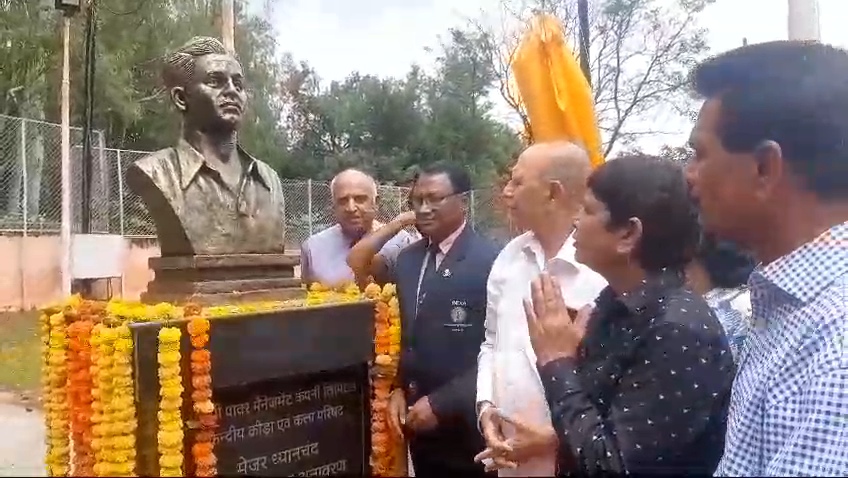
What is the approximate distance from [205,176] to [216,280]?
0.42m

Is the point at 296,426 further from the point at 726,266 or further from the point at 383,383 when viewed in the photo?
the point at 726,266

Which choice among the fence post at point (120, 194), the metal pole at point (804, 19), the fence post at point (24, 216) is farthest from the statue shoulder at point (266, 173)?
the fence post at point (120, 194)

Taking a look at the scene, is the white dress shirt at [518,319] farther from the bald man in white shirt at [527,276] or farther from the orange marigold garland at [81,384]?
the orange marigold garland at [81,384]

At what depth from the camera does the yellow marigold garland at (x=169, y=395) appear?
2.37 m

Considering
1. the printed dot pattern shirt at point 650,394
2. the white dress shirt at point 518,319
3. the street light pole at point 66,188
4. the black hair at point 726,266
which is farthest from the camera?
the street light pole at point 66,188

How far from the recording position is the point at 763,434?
1.16m

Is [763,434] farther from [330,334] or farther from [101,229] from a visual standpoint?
[101,229]

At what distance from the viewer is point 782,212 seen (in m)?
1.24

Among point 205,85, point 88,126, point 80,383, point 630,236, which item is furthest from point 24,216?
point 630,236

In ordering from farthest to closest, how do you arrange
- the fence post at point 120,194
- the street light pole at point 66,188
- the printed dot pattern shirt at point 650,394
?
1. the fence post at point 120,194
2. the street light pole at point 66,188
3. the printed dot pattern shirt at point 650,394

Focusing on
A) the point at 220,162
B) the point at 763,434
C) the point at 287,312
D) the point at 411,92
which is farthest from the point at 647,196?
the point at 411,92

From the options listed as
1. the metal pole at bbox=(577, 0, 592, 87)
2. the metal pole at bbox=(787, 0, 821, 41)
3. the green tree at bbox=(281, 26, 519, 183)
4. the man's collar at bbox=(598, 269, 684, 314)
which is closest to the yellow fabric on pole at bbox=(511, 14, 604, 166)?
the metal pole at bbox=(787, 0, 821, 41)

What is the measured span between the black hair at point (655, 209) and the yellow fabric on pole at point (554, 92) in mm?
2728

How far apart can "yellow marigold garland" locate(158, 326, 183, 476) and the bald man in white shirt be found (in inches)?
36.1
